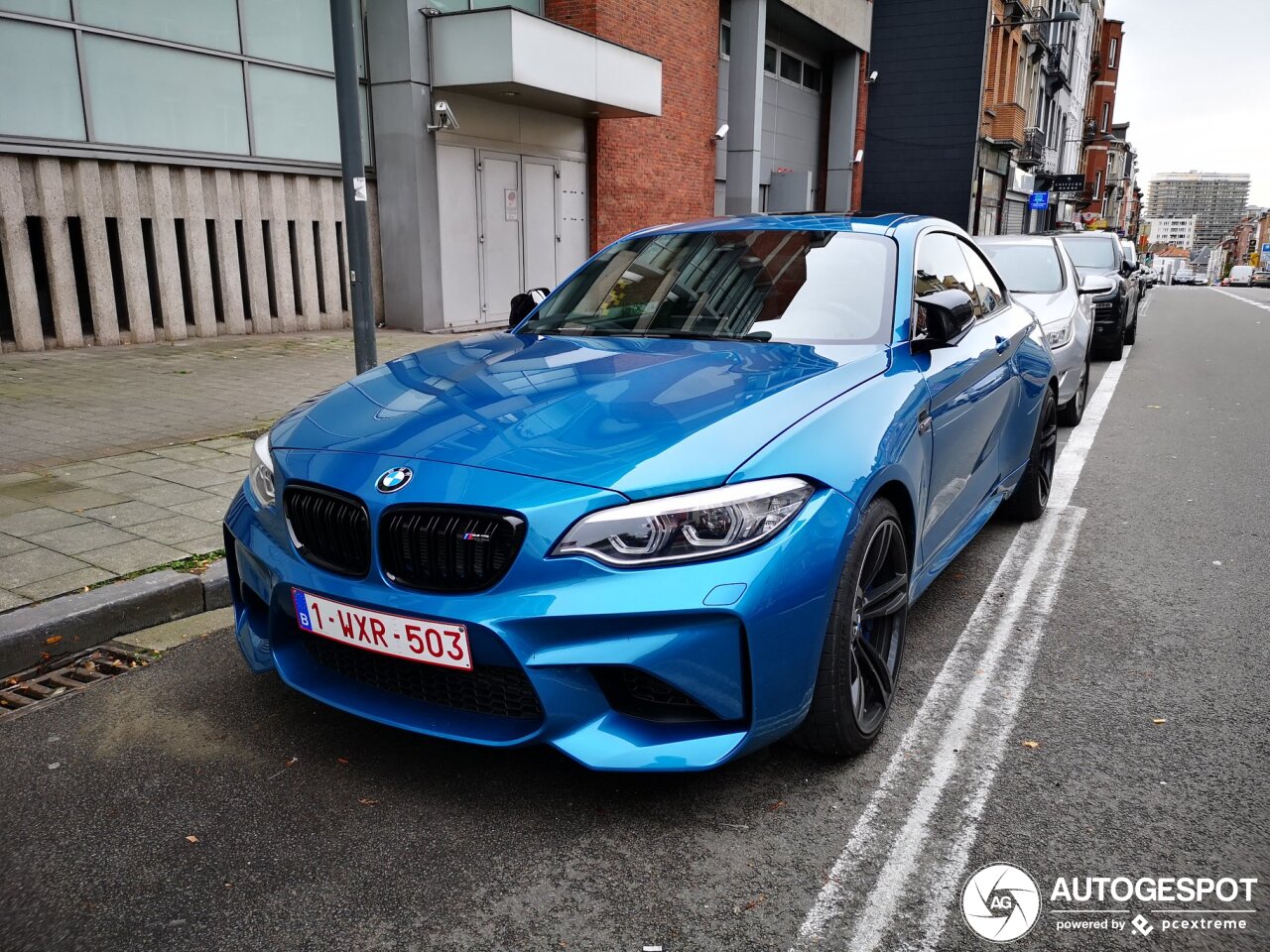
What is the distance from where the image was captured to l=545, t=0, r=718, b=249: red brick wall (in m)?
16.0

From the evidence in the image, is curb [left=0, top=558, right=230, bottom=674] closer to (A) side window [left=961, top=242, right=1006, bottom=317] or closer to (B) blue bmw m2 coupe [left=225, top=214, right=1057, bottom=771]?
(B) blue bmw m2 coupe [left=225, top=214, right=1057, bottom=771]

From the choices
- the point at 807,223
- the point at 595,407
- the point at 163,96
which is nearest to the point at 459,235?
the point at 163,96

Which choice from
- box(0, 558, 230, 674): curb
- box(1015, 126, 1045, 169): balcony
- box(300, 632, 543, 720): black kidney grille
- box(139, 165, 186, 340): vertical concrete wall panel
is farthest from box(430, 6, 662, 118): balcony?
box(1015, 126, 1045, 169): balcony

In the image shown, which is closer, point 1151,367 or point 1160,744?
point 1160,744

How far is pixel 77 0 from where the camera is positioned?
394 inches

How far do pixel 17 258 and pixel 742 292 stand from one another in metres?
9.05

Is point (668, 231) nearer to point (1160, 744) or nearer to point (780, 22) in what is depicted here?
point (1160, 744)

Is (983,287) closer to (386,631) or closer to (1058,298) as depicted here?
(386,631)

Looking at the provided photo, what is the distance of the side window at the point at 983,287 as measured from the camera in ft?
15.3

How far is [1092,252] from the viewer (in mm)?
13344

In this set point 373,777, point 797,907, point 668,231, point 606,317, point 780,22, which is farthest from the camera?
point 780,22

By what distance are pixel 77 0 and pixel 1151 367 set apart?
13023 mm

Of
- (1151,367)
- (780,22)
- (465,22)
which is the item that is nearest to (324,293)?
(465,22)

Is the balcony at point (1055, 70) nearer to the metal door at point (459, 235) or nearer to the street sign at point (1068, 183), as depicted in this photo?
the street sign at point (1068, 183)
